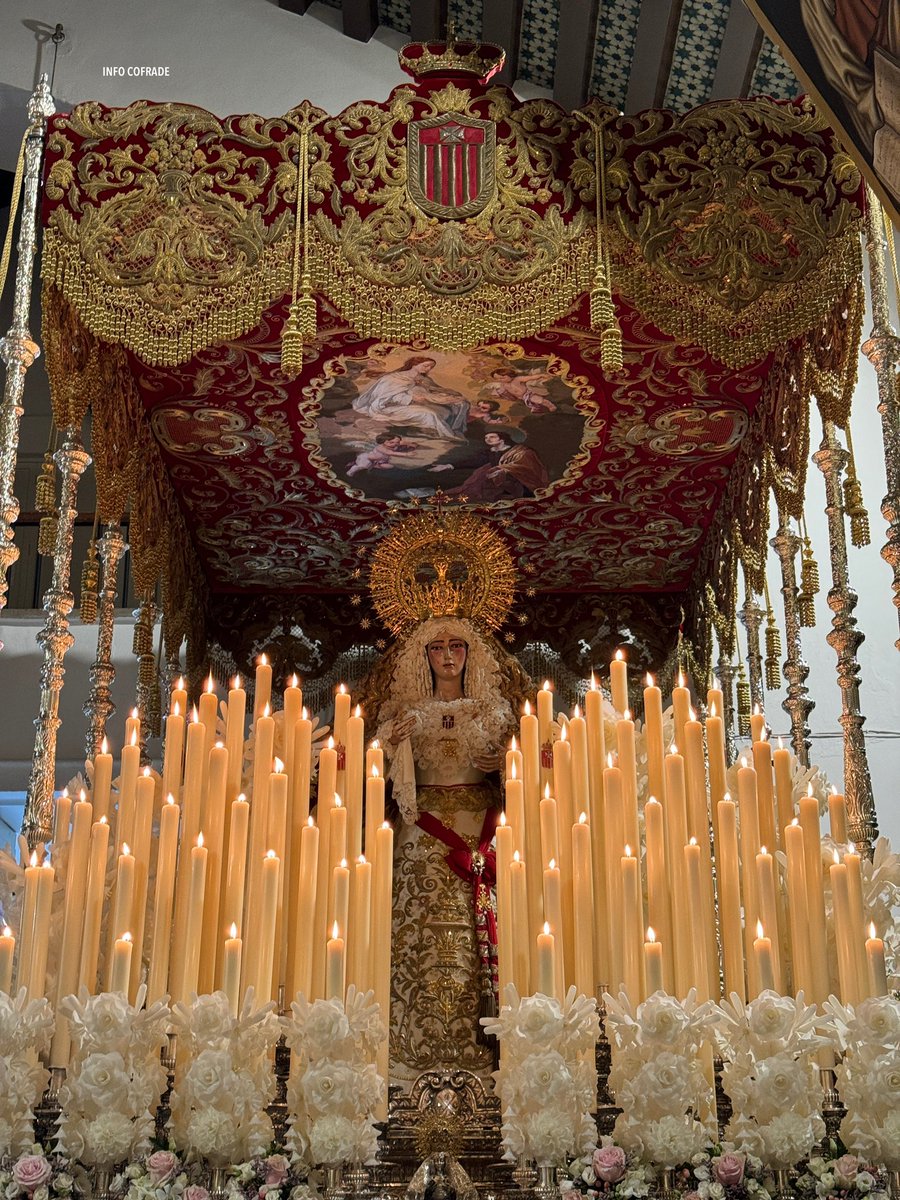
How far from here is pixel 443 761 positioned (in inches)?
179

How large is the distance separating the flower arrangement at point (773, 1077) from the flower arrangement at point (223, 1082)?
856 mm

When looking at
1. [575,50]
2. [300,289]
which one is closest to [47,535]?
[300,289]

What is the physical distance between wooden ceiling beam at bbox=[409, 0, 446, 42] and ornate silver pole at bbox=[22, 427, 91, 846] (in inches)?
147

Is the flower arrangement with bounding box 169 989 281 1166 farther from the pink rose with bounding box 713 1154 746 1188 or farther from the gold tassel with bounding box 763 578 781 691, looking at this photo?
the gold tassel with bounding box 763 578 781 691

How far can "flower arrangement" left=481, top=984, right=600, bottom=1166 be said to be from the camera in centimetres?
256

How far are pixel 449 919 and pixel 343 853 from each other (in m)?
1.22

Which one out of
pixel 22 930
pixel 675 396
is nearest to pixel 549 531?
pixel 675 396

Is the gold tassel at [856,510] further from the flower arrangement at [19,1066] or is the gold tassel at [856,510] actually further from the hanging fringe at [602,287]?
the flower arrangement at [19,1066]

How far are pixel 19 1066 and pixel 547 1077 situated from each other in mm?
974

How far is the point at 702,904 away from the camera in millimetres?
2898

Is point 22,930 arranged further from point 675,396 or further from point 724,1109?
point 675,396

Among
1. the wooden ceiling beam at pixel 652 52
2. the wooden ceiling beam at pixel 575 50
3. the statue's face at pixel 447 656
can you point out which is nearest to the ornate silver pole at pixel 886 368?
the statue's face at pixel 447 656

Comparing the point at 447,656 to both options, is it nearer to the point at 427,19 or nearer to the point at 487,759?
the point at 487,759

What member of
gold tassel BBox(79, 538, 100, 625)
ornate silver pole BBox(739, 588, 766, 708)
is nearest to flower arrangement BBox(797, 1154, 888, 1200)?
ornate silver pole BBox(739, 588, 766, 708)
